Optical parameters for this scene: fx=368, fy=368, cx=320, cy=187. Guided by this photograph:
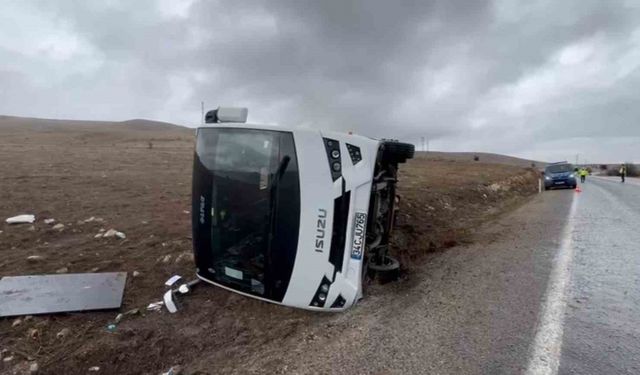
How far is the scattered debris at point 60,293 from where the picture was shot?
12.2 feet

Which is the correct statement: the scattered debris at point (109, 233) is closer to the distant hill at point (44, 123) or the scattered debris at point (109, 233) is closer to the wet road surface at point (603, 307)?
the wet road surface at point (603, 307)

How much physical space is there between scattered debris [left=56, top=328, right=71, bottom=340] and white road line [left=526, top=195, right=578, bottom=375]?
3.85 metres

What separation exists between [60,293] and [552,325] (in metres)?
4.89

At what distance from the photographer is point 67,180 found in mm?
11344

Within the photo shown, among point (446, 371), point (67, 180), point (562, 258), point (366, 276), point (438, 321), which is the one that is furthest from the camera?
point (67, 180)

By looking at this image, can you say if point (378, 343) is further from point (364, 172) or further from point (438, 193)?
point (438, 193)

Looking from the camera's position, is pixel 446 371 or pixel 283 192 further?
pixel 283 192

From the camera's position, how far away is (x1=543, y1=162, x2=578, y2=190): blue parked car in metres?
20.7

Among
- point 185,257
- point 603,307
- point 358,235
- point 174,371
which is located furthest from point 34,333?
point 603,307

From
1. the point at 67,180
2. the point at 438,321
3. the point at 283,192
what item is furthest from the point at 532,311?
the point at 67,180

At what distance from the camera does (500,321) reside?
3293 millimetres

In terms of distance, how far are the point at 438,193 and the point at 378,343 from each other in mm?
9195

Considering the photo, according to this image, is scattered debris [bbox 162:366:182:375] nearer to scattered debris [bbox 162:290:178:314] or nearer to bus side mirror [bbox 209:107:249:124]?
scattered debris [bbox 162:290:178:314]

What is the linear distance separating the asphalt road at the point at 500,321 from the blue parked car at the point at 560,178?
1757 cm
